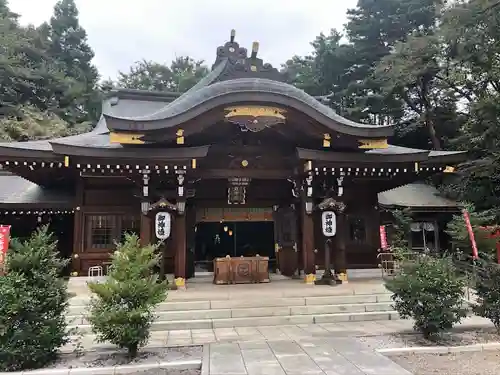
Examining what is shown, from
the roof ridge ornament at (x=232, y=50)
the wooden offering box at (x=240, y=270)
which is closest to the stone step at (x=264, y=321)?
the wooden offering box at (x=240, y=270)

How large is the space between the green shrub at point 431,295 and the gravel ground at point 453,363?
0.58 m

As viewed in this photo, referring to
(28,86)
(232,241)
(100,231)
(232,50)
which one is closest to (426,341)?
(232,241)

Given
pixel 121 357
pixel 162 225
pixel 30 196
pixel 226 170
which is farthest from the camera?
pixel 30 196

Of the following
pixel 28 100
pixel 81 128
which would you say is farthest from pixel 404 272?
pixel 28 100

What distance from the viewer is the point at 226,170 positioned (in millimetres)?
11500

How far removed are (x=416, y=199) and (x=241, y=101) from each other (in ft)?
33.0

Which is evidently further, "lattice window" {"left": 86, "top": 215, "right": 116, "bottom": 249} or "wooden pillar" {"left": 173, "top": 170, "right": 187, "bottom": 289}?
"lattice window" {"left": 86, "top": 215, "right": 116, "bottom": 249}

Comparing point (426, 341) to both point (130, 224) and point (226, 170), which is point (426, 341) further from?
point (130, 224)

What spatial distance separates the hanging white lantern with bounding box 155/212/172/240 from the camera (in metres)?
10.5

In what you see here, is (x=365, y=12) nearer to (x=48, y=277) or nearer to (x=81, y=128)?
(x=81, y=128)

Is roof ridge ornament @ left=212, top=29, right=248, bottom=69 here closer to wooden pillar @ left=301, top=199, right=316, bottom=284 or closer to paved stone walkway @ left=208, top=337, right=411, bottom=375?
wooden pillar @ left=301, top=199, right=316, bottom=284

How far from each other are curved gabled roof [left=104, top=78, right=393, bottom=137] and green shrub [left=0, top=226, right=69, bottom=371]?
4961mm

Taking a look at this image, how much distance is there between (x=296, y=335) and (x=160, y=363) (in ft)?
8.82

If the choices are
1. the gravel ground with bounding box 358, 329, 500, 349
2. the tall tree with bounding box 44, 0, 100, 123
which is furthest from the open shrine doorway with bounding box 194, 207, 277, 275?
the tall tree with bounding box 44, 0, 100, 123
